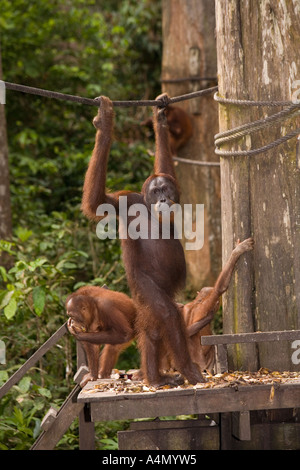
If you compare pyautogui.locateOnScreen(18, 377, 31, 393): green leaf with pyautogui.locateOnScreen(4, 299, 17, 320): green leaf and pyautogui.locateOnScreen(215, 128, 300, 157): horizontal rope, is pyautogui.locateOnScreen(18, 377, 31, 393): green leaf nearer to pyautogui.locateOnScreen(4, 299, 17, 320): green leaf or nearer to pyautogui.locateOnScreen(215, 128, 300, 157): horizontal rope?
pyautogui.locateOnScreen(4, 299, 17, 320): green leaf

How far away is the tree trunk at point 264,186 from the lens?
2818 millimetres

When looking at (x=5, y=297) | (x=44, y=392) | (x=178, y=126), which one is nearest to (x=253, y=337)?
(x=44, y=392)

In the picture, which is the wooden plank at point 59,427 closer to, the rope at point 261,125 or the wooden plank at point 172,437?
the wooden plank at point 172,437

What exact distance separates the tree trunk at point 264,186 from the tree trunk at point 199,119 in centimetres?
323

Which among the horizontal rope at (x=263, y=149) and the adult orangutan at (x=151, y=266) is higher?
the horizontal rope at (x=263, y=149)

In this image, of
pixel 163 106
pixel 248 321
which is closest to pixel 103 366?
pixel 248 321

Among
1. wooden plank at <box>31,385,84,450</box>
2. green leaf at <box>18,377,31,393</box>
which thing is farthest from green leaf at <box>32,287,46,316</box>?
wooden plank at <box>31,385,84,450</box>

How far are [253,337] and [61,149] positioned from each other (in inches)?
207

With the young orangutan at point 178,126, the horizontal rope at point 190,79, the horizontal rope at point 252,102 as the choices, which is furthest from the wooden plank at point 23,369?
the horizontal rope at point 190,79

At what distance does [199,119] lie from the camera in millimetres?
6277
